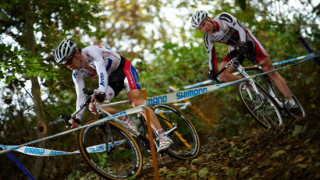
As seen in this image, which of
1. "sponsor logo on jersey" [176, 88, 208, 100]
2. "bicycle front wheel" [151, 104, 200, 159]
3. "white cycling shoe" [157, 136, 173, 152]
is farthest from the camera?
"bicycle front wheel" [151, 104, 200, 159]

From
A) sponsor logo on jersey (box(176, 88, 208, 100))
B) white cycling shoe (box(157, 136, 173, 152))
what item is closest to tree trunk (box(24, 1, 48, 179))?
white cycling shoe (box(157, 136, 173, 152))

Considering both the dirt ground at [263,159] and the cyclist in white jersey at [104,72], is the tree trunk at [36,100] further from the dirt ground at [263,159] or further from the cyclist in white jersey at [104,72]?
the dirt ground at [263,159]

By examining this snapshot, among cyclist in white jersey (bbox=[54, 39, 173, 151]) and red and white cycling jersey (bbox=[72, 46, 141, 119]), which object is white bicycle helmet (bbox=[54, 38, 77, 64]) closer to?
cyclist in white jersey (bbox=[54, 39, 173, 151])

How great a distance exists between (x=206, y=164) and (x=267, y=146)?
3.12 feet

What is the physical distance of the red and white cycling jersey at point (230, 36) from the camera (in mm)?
5461

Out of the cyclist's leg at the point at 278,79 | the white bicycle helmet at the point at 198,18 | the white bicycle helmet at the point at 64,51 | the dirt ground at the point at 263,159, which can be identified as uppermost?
the white bicycle helmet at the point at 198,18

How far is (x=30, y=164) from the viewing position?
20.5 ft

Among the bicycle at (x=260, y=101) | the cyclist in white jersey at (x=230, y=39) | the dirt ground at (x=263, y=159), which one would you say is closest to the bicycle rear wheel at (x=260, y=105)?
the bicycle at (x=260, y=101)

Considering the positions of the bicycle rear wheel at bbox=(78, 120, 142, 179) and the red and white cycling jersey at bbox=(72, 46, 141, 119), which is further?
the red and white cycling jersey at bbox=(72, 46, 141, 119)

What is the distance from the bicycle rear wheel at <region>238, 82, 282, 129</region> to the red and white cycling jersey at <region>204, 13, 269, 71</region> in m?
0.62

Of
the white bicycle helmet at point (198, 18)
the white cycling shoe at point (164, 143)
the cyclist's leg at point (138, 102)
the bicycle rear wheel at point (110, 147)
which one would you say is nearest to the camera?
the bicycle rear wheel at point (110, 147)

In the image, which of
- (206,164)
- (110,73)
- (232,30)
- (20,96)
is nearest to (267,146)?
(206,164)

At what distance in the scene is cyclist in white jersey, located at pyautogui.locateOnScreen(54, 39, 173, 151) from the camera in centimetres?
430

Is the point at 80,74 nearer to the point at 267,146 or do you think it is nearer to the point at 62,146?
the point at 62,146
